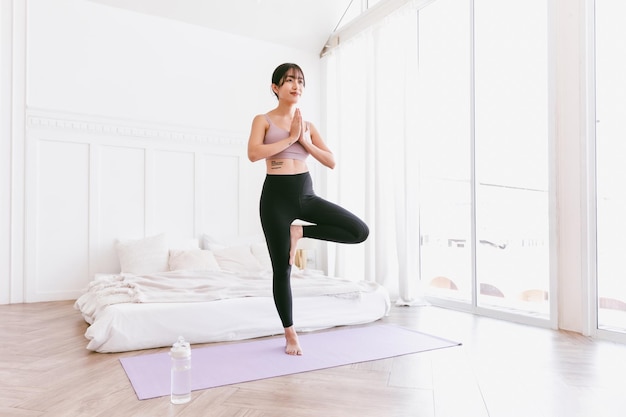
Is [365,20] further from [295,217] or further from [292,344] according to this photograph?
[292,344]

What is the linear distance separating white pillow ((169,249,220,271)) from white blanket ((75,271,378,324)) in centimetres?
42

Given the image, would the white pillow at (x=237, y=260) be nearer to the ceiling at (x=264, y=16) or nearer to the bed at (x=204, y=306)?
the bed at (x=204, y=306)

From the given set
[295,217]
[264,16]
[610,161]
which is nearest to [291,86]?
[295,217]

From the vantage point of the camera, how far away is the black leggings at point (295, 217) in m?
2.51

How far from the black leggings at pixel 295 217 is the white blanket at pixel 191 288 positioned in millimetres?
812

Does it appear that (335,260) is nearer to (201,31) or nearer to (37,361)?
(201,31)

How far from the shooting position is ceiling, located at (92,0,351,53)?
5316mm

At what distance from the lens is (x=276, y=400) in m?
1.95

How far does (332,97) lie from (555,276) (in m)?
3.76

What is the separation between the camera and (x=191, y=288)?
3.38 meters

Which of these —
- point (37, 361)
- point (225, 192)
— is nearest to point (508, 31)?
point (225, 192)

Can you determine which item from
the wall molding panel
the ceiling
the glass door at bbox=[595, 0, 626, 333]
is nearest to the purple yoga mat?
the glass door at bbox=[595, 0, 626, 333]

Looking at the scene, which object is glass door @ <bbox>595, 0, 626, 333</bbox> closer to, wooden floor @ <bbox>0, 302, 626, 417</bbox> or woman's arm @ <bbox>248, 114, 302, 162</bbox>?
wooden floor @ <bbox>0, 302, 626, 417</bbox>

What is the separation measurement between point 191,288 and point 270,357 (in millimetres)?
1041
